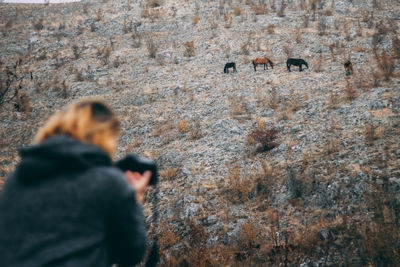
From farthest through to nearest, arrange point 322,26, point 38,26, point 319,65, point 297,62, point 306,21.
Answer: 1. point 38,26
2. point 306,21
3. point 322,26
4. point 297,62
5. point 319,65

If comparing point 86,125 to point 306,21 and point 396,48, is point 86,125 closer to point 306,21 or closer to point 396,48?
point 396,48

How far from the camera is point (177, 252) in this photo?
13.6 feet

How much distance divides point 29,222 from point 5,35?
62.2ft

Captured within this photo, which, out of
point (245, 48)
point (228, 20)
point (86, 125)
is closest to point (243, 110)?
point (245, 48)

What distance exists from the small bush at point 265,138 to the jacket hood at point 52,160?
5659mm

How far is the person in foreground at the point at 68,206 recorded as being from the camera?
102 centimetres

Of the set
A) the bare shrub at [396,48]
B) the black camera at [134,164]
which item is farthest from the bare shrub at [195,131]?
the bare shrub at [396,48]

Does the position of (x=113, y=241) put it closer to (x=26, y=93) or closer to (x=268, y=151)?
(x=268, y=151)

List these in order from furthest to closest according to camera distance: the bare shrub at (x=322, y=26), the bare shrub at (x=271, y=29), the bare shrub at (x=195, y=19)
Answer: the bare shrub at (x=195, y=19) → the bare shrub at (x=271, y=29) → the bare shrub at (x=322, y=26)

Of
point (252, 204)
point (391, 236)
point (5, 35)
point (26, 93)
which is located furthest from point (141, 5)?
Result: point (391, 236)

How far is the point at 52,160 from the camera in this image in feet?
3.53

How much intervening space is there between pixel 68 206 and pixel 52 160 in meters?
0.20

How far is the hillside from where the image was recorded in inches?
164

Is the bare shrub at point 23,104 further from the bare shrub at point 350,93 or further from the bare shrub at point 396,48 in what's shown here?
the bare shrub at point 396,48
